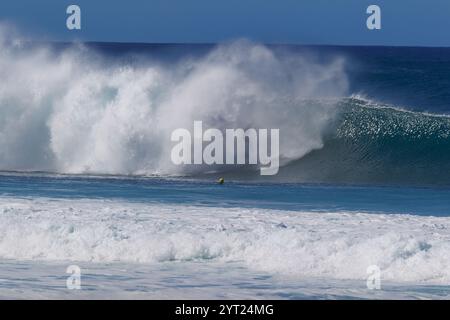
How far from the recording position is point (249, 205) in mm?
16203

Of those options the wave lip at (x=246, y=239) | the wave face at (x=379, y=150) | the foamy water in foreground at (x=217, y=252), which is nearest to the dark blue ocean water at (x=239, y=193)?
the foamy water in foreground at (x=217, y=252)

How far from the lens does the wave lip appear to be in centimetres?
1156

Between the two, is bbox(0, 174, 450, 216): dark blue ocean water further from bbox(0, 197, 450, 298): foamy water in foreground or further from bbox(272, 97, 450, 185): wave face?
bbox(272, 97, 450, 185): wave face

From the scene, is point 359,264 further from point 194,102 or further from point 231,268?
point 194,102

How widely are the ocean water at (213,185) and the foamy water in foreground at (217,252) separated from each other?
0.09 feet

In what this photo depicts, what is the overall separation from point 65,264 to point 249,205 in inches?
193

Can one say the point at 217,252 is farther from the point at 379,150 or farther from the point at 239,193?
the point at 379,150

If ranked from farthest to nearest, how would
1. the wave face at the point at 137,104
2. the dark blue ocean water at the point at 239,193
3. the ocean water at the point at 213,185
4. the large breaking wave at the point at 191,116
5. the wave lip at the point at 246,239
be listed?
1. the wave face at the point at 137,104
2. the large breaking wave at the point at 191,116
3. the dark blue ocean water at the point at 239,193
4. the wave lip at the point at 246,239
5. the ocean water at the point at 213,185

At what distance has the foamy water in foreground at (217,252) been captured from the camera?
10.4 metres

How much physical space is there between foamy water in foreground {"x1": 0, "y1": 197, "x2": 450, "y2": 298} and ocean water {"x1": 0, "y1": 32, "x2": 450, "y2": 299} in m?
0.03

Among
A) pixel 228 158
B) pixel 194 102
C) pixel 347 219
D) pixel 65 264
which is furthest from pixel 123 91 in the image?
pixel 65 264

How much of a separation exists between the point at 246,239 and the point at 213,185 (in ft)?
23.6

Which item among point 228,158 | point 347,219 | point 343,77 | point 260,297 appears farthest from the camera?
point 343,77

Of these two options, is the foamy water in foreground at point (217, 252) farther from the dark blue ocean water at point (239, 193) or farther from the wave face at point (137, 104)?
the wave face at point (137, 104)
